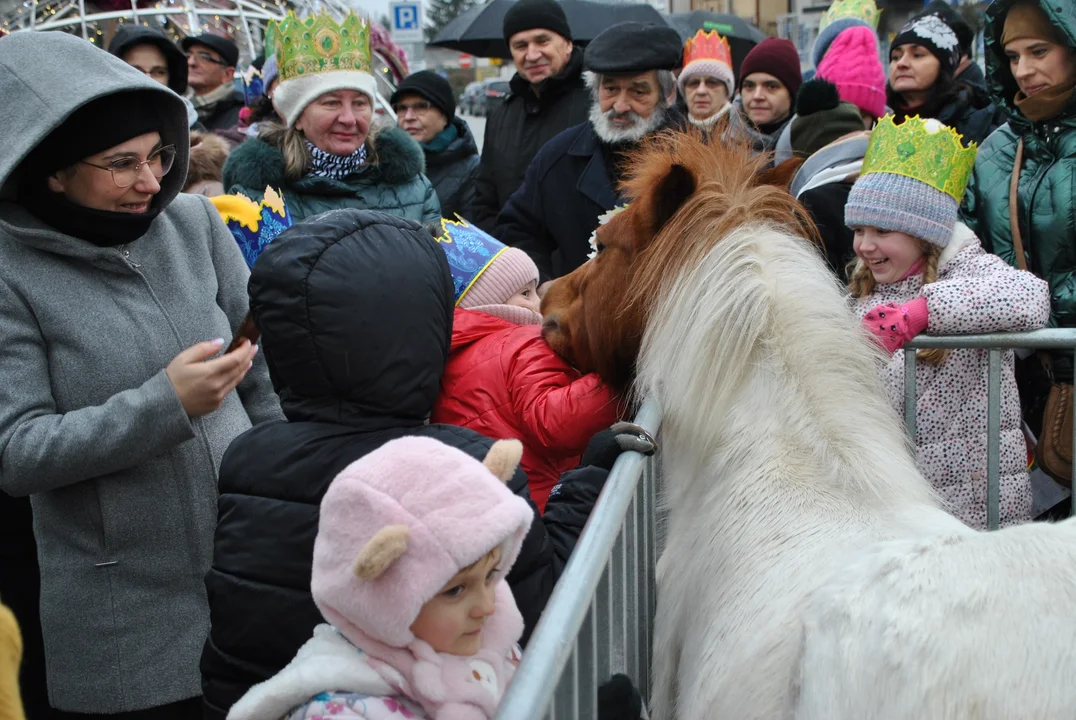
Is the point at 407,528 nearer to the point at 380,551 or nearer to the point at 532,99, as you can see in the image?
the point at 380,551

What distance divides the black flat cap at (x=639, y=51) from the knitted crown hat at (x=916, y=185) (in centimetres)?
126

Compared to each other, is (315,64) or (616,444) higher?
(315,64)

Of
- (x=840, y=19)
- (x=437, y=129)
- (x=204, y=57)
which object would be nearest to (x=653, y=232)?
(x=437, y=129)

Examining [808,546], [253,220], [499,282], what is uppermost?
[253,220]

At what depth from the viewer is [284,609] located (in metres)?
1.62

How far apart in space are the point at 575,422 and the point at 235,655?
102cm

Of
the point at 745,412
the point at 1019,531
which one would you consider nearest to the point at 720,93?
the point at 745,412

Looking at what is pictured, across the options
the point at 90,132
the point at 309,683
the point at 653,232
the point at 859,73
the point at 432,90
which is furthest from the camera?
the point at 432,90

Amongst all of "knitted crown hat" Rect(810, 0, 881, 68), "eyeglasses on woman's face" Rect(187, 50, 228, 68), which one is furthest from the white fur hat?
"knitted crown hat" Rect(810, 0, 881, 68)

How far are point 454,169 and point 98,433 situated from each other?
461 centimetres

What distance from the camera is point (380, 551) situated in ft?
4.07

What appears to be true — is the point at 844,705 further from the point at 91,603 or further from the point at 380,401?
the point at 91,603

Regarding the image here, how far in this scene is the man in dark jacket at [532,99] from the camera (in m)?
5.34

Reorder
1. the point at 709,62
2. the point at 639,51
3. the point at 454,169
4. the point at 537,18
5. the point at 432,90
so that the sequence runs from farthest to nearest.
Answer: the point at 432,90 < the point at 454,169 < the point at 709,62 < the point at 537,18 < the point at 639,51
